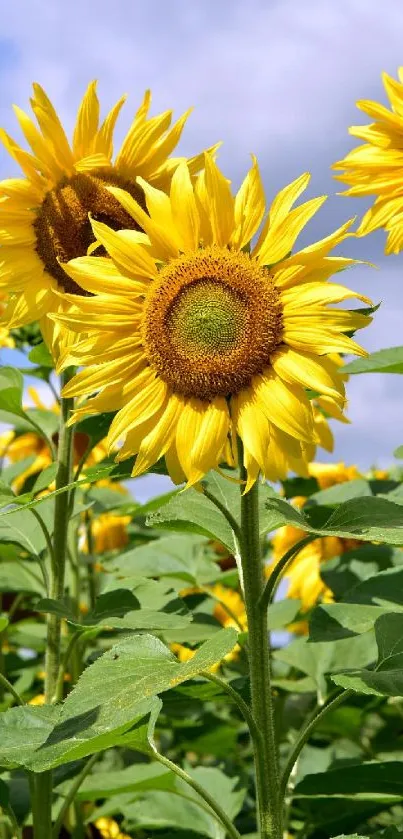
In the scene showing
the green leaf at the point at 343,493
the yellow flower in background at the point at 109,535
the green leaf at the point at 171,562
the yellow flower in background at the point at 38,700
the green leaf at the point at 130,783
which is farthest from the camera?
the yellow flower in background at the point at 109,535

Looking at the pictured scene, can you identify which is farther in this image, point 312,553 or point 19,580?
point 312,553

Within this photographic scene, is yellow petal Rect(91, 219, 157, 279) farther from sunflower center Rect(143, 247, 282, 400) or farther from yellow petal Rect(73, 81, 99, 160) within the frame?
yellow petal Rect(73, 81, 99, 160)

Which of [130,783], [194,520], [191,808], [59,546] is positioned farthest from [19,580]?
[194,520]

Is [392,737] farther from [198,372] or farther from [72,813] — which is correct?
[198,372]

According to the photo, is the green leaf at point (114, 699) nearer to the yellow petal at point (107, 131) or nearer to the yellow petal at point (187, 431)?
the yellow petal at point (187, 431)

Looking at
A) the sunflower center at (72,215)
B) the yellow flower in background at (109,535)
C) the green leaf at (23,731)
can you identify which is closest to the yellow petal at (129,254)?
the sunflower center at (72,215)

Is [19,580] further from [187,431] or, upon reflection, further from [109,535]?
[109,535]
